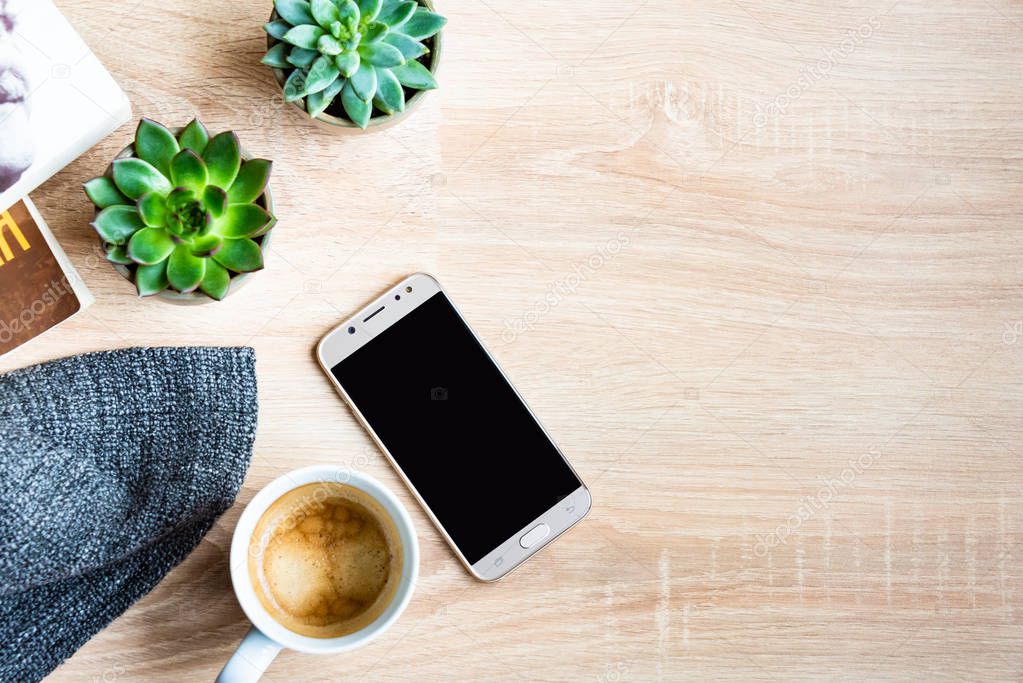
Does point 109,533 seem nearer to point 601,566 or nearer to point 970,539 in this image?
point 601,566

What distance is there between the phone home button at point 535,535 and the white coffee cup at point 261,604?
12 cm

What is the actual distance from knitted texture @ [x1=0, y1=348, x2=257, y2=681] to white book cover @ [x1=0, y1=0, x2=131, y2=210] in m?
0.17

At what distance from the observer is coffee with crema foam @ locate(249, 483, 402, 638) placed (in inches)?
31.5

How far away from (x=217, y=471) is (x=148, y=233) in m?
0.22

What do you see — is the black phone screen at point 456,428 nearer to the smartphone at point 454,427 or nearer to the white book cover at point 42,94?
the smartphone at point 454,427

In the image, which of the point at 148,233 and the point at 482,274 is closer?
the point at 148,233

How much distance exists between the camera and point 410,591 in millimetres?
763

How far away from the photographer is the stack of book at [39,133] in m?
0.71

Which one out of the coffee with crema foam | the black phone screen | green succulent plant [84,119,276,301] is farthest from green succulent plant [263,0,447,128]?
the coffee with crema foam

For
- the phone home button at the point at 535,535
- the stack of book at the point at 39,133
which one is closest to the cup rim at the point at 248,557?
the phone home button at the point at 535,535

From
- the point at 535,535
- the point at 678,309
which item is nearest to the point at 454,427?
the point at 535,535

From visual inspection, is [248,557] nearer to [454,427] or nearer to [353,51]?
[454,427]

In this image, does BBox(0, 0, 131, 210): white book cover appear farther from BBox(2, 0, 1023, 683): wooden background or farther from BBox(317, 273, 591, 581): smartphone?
BBox(317, 273, 591, 581): smartphone


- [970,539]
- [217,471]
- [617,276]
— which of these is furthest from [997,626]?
[217,471]
